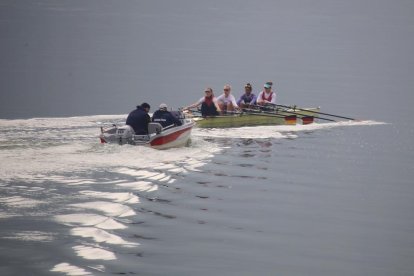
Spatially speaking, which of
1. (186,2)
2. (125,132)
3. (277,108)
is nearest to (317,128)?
(277,108)

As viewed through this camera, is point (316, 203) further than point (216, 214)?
Yes

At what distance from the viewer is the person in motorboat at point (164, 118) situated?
103 feet

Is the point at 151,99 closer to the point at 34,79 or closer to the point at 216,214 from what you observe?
the point at 34,79

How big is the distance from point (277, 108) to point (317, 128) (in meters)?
2.26

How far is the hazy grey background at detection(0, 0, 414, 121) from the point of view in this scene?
5659 centimetres

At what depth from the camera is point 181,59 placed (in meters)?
84.0

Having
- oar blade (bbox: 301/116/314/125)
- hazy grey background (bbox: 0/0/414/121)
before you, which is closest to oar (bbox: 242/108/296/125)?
oar blade (bbox: 301/116/314/125)

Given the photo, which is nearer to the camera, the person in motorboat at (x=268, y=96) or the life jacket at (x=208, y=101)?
the life jacket at (x=208, y=101)

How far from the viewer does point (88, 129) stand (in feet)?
113

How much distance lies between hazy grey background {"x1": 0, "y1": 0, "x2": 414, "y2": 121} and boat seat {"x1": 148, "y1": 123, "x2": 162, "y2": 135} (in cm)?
1597

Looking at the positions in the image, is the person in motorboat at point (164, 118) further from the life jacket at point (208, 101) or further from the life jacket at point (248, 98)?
the life jacket at point (248, 98)

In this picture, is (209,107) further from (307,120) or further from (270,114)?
(307,120)

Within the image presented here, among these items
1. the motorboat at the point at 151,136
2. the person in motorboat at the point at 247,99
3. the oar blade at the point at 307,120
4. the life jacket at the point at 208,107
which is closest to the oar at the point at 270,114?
the person in motorboat at the point at 247,99

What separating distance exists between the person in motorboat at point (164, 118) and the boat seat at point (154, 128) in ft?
3.17
